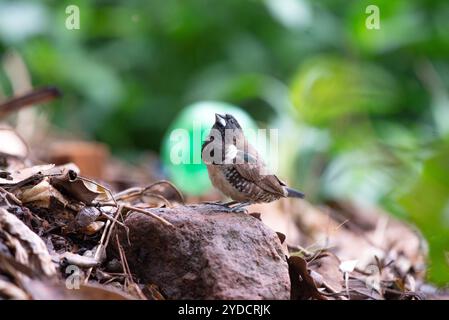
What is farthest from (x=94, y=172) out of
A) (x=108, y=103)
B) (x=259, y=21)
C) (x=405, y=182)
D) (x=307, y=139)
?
(x=405, y=182)

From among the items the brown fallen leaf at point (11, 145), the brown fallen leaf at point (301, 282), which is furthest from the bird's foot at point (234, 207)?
the brown fallen leaf at point (11, 145)

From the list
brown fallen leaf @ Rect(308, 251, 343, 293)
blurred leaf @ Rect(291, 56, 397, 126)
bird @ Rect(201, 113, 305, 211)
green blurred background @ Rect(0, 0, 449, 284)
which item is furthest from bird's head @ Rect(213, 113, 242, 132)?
green blurred background @ Rect(0, 0, 449, 284)

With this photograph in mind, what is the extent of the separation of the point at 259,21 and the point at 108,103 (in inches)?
52.2

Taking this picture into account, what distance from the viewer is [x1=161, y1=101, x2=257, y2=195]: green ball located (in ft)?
9.22

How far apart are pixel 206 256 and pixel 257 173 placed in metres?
0.36

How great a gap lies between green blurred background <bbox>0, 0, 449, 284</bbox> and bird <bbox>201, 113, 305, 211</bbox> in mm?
2717

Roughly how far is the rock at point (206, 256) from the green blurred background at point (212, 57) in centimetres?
294

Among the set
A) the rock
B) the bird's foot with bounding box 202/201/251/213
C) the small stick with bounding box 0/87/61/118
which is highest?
the small stick with bounding box 0/87/61/118

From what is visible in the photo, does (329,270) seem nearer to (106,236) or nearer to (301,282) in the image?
(301,282)

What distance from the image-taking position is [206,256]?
1.50 meters

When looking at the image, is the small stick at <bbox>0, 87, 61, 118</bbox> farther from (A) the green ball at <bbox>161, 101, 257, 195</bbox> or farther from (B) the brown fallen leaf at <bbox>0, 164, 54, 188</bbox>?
(B) the brown fallen leaf at <bbox>0, 164, 54, 188</bbox>

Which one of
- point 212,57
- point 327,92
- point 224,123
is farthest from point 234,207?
point 212,57

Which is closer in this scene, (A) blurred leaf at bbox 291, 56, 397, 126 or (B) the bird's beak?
(B) the bird's beak

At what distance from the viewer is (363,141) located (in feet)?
13.3
